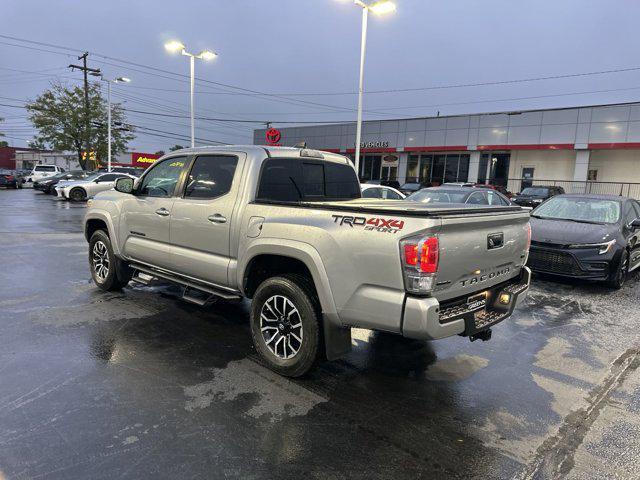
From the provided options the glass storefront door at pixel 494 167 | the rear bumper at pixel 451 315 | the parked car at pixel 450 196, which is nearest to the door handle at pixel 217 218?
the rear bumper at pixel 451 315

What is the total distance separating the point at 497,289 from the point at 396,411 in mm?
1452

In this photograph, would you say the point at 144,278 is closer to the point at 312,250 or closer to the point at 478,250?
the point at 312,250

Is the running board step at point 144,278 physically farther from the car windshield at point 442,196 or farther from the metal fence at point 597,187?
the metal fence at point 597,187

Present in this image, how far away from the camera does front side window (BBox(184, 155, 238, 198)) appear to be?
457 centimetres

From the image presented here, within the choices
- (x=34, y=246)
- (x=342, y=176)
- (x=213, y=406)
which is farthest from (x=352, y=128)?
(x=213, y=406)

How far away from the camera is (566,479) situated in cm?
273

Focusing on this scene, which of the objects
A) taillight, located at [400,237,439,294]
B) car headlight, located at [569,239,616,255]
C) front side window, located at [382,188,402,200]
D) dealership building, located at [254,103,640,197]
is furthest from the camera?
dealership building, located at [254,103,640,197]

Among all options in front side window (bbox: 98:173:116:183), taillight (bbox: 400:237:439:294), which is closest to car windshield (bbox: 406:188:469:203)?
taillight (bbox: 400:237:439:294)

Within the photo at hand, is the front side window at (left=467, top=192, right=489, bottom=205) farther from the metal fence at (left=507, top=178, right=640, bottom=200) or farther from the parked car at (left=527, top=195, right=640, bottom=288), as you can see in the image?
the metal fence at (left=507, top=178, right=640, bottom=200)

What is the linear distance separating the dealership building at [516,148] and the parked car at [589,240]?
23.4m

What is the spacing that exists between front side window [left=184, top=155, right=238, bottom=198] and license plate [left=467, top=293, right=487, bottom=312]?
250 cm

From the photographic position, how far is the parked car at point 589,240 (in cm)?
750

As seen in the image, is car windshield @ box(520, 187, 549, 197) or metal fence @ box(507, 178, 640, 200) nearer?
car windshield @ box(520, 187, 549, 197)

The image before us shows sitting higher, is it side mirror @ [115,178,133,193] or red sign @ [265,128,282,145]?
red sign @ [265,128,282,145]
